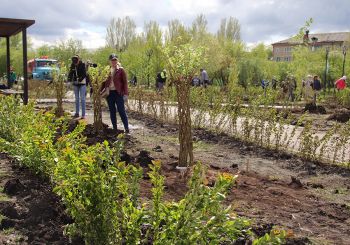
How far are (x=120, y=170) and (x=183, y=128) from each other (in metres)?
3.26

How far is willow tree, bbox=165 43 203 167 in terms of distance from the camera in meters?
5.80

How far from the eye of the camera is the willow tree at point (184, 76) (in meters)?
5.80

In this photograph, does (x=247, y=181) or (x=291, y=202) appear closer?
(x=291, y=202)

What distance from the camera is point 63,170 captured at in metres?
3.13

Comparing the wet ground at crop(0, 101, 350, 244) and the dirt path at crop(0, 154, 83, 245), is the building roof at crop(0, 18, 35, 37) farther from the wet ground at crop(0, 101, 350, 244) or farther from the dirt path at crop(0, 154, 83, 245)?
the dirt path at crop(0, 154, 83, 245)

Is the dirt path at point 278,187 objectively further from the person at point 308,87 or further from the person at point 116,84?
the person at point 308,87

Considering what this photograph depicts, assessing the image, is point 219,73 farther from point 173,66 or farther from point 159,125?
point 173,66

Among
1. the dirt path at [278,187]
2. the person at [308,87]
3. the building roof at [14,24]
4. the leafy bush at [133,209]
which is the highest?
the building roof at [14,24]

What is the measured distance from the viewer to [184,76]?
5926 mm

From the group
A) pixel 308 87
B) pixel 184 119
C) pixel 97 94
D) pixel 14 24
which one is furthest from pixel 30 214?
pixel 308 87

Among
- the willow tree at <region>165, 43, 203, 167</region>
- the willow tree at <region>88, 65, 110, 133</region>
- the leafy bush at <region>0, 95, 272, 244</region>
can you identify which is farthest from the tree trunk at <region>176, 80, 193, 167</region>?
the willow tree at <region>88, 65, 110, 133</region>

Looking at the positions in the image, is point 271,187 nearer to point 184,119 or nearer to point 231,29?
point 184,119

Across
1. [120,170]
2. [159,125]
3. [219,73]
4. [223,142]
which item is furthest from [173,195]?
[219,73]

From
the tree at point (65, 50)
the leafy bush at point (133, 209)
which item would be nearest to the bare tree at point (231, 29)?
the tree at point (65, 50)
